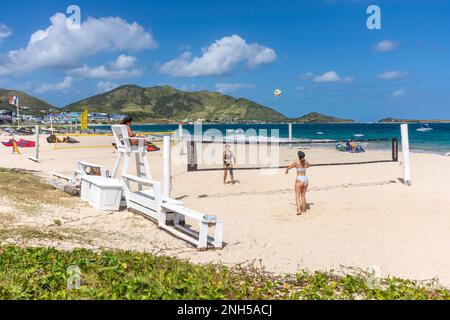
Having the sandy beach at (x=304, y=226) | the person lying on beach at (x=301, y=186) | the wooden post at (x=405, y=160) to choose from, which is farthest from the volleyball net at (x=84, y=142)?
the person lying on beach at (x=301, y=186)

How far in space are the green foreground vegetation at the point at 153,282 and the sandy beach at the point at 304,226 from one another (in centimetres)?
94

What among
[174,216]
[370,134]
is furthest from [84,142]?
[370,134]

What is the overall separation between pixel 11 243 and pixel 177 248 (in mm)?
2434

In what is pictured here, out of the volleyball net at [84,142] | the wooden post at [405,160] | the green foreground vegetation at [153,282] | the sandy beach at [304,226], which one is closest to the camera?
the green foreground vegetation at [153,282]

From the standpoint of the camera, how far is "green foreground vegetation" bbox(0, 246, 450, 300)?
412 centimetres

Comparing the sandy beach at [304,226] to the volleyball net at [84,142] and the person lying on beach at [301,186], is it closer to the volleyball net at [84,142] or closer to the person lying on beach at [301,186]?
the person lying on beach at [301,186]

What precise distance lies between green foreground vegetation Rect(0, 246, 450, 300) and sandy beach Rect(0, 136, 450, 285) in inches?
36.8

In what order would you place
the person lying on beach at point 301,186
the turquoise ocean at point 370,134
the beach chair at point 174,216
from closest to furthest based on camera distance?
the beach chair at point 174,216, the person lying on beach at point 301,186, the turquoise ocean at point 370,134

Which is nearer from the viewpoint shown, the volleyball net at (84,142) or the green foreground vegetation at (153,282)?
the green foreground vegetation at (153,282)

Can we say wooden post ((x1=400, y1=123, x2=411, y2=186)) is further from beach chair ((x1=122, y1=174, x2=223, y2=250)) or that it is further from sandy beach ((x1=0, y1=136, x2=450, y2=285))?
beach chair ((x1=122, y1=174, x2=223, y2=250))

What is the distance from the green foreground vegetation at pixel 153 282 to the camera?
412 cm

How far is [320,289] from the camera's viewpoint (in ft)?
15.3

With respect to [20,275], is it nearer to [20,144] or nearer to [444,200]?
[444,200]
